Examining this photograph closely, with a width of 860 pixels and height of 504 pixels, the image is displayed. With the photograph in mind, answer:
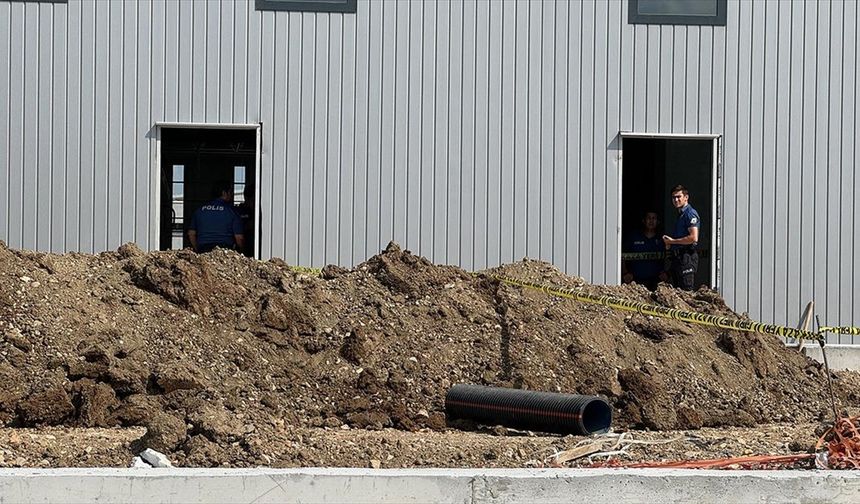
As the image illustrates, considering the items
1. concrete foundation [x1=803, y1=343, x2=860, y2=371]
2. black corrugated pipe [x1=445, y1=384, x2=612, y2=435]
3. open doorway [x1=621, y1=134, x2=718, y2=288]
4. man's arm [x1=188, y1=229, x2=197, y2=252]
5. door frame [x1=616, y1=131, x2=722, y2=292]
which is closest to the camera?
black corrugated pipe [x1=445, y1=384, x2=612, y2=435]

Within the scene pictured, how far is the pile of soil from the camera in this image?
31.9ft

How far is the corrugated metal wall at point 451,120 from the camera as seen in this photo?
13.6 meters

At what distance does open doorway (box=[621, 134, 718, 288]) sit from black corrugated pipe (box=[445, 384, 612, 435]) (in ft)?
17.4

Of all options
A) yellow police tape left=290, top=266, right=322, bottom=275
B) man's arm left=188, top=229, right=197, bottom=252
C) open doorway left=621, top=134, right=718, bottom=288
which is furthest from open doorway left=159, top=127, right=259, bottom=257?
yellow police tape left=290, top=266, right=322, bottom=275

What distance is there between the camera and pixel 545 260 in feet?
45.8

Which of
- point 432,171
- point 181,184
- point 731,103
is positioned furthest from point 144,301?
point 181,184

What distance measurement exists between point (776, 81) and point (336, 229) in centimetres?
561

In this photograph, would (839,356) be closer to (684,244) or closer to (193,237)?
(684,244)

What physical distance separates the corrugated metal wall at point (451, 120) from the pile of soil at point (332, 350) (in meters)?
1.68

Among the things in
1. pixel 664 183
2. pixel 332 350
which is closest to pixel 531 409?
pixel 332 350

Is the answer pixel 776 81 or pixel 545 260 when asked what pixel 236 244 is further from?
pixel 776 81

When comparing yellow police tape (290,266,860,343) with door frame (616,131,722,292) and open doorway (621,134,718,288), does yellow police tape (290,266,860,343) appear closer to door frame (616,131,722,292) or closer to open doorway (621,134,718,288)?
door frame (616,131,722,292)

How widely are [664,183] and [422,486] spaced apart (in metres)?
13.6

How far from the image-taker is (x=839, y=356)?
45.4 ft
